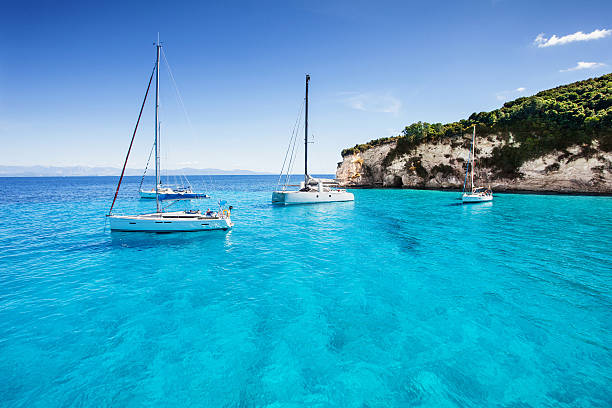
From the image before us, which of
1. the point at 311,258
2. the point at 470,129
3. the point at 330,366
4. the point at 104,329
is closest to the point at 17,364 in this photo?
the point at 104,329

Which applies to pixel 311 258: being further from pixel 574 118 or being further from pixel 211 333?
pixel 574 118

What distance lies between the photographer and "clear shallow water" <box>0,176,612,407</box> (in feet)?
19.4

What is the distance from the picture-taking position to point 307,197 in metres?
39.7

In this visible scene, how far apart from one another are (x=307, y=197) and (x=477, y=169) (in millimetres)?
42616

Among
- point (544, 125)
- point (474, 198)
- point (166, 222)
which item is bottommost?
point (166, 222)

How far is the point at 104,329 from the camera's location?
8.27 meters

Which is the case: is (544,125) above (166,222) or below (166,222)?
above

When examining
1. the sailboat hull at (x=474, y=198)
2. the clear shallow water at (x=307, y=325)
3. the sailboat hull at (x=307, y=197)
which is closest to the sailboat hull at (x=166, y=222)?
the clear shallow water at (x=307, y=325)

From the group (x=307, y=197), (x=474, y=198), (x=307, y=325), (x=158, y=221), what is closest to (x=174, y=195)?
(x=307, y=197)

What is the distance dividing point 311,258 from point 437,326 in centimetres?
800

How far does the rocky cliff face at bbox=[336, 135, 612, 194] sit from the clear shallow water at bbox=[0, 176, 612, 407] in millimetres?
42236

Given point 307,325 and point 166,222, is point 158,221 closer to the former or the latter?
point 166,222

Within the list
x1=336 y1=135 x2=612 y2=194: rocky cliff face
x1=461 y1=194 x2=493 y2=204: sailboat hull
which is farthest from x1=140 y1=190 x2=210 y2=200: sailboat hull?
x1=461 y1=194 x2=493 y2=204: sailboat hull

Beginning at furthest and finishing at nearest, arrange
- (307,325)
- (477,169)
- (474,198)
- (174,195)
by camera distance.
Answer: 1. (477,169)
2. (174,195)
3. (474,198)
4. (307,325)
